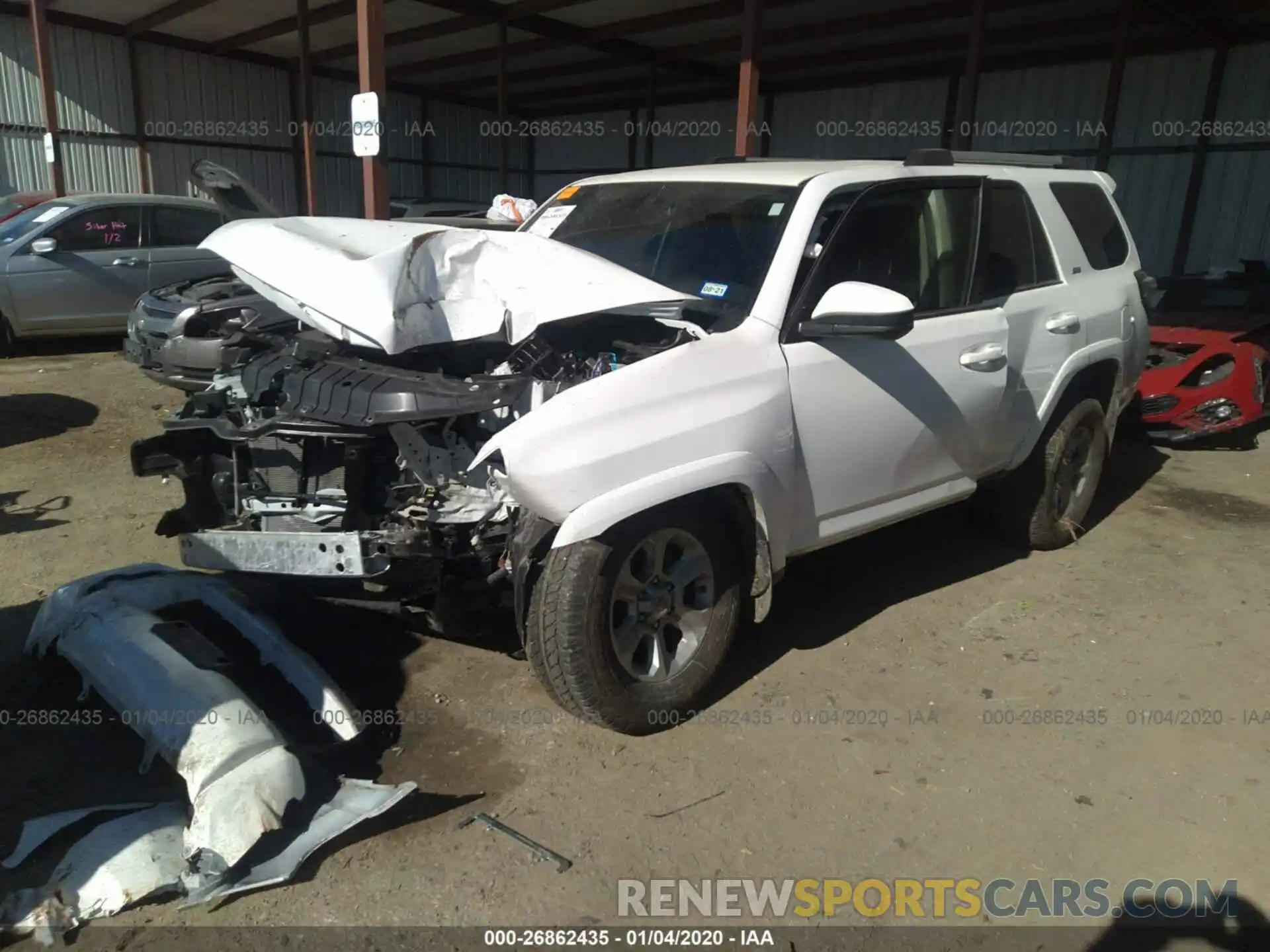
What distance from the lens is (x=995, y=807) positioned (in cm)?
291

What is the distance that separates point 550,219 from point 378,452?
1804 mm

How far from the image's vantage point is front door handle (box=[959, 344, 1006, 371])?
3883 mm

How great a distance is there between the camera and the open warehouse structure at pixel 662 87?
1205cm

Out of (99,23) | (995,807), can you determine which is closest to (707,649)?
(995,807)

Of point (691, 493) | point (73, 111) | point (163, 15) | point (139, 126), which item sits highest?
point (163, 15)

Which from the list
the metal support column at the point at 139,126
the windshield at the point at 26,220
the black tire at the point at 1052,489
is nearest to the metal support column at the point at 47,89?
the metal support column at the point at 139,126

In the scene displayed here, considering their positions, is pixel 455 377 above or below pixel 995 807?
above

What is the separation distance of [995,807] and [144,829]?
246cm

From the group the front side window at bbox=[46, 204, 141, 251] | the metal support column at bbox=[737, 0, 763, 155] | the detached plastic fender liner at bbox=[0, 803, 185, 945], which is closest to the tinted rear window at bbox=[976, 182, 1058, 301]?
the detached plastic fender liner at bbox=[0, 803, 185, 945]

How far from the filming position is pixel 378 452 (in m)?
3.17

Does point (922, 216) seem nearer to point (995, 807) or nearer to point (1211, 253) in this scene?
point (995, 807)

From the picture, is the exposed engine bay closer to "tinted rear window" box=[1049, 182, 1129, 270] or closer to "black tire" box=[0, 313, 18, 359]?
"tinted rear window" box=[1049, 182, 1129, 270]

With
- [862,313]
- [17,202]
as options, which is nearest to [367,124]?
[862,313]

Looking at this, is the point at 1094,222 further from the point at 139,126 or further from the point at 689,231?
the point at 139,126
